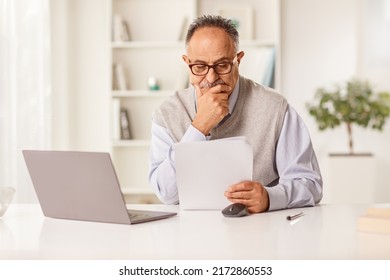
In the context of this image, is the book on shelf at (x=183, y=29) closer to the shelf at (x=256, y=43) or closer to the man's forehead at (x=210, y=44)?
the shelf at (x=256, y=43)

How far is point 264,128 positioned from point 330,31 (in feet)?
11.4

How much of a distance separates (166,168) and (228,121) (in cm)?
28

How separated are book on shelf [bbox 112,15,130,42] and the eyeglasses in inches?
131

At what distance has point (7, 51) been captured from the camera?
4199 mm

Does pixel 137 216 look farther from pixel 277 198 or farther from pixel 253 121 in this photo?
pixel 253 121

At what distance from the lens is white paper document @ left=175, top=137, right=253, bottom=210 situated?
2117 millimetres

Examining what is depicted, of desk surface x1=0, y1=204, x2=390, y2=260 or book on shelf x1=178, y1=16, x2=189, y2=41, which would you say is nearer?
desk surface x1=0, y1=204, x2=390, y2=260

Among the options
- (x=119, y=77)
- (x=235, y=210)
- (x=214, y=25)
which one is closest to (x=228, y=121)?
(x=214, y=25)

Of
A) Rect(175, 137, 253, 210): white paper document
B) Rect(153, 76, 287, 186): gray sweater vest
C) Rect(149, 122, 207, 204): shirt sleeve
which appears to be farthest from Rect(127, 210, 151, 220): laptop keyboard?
Rect(153, 76, 287, 186): gray sweater vest

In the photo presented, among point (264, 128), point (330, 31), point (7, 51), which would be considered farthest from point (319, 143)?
point (264, 128)

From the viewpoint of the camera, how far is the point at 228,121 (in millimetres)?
2543

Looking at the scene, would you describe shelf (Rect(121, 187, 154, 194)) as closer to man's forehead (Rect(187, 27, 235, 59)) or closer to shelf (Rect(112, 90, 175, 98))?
shelf (Rect(112, 90, 175, 98))
